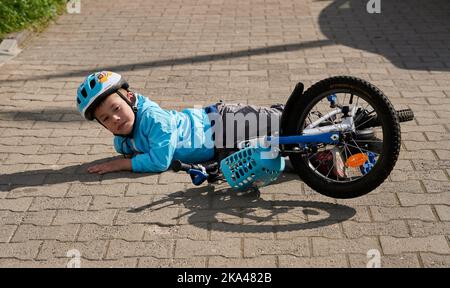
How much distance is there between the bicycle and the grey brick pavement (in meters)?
0.17

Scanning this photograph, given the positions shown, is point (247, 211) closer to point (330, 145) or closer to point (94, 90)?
point (330, 145)

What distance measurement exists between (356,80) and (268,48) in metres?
3.70

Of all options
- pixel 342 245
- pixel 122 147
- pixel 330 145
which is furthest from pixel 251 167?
pixel 122 147

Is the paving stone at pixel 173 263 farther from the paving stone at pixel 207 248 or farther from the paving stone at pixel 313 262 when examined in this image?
the paving stone at pixel 313 262

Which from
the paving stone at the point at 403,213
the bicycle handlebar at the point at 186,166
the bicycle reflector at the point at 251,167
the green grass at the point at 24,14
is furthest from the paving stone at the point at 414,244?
the green grass at the point at 24,14

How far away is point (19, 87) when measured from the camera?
616cm

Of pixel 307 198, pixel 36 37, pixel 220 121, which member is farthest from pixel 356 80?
pixel 36 37

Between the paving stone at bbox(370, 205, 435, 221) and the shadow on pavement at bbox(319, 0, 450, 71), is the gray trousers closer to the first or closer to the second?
the paving stone at bbox(370, 205, 435, 221)

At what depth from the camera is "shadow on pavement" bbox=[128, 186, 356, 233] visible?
3594 mm

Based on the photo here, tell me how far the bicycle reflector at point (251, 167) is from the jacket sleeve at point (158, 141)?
0.44 meters

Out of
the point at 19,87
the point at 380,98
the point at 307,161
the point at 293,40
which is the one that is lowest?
the point at 293,40

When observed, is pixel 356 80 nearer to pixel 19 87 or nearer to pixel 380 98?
pixel 380 98

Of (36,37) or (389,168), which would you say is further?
(36,37)

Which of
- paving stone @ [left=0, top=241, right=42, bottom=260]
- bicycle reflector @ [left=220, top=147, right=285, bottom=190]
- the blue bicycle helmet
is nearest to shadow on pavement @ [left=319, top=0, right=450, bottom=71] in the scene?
bicycle reflector @ [left=220, top=147, right=285, bottom=190]
